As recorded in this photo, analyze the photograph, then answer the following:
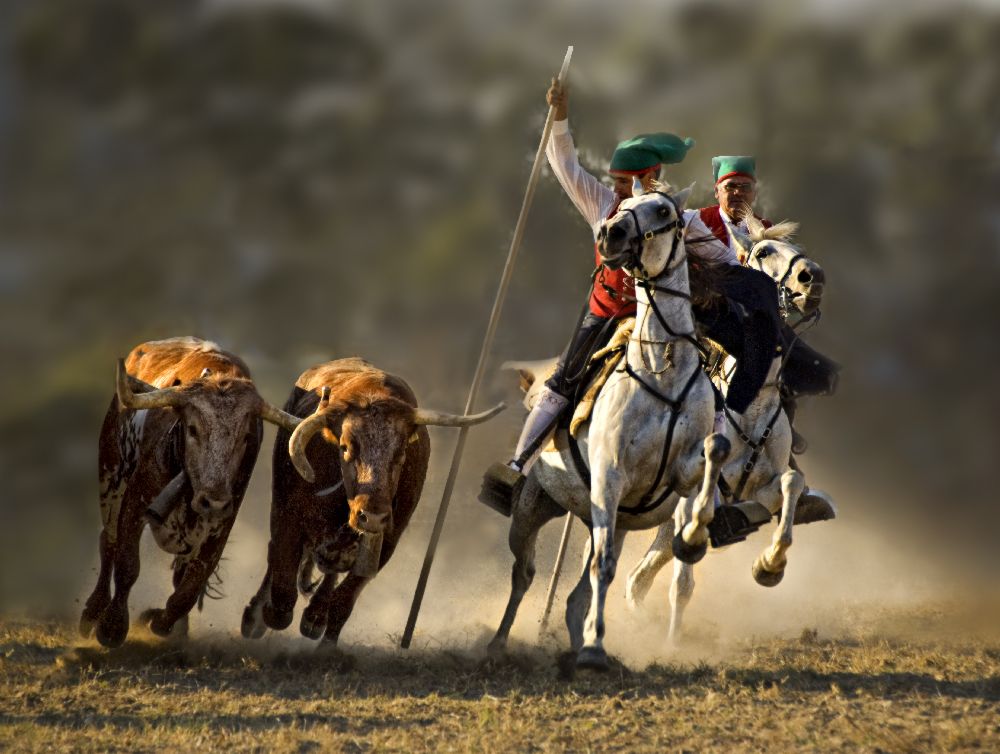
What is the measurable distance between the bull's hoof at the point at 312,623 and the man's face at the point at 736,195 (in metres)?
4.66

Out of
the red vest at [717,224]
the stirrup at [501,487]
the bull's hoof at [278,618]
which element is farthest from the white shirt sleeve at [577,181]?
the bull's hoof at [278,618]

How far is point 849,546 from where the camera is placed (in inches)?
624

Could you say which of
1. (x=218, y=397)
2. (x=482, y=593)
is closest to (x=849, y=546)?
(x=482, y=593)

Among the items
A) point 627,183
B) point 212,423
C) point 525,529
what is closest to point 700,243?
point 627,183

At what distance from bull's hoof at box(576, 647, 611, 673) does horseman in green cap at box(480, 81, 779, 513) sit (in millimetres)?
1852

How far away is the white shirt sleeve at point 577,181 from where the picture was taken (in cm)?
1037

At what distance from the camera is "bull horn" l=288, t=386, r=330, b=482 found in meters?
9.97

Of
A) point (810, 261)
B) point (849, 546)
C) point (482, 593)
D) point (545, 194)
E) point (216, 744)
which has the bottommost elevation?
point (216, 744)

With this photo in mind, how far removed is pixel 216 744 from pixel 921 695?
163 inches

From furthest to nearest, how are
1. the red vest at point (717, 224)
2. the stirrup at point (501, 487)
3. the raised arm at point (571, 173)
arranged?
1. the red vest at point (717, 224)
2. the stirrup at point (501, 487)
3. the raised arm at point (571, 173)

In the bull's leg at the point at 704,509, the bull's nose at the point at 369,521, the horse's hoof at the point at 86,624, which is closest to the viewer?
the bull's leg at the point at 704,509

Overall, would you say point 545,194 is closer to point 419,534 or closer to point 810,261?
point 419,534

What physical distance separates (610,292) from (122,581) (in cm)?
403

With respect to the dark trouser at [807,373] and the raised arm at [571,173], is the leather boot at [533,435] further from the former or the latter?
the dark trouser at [807,373]
